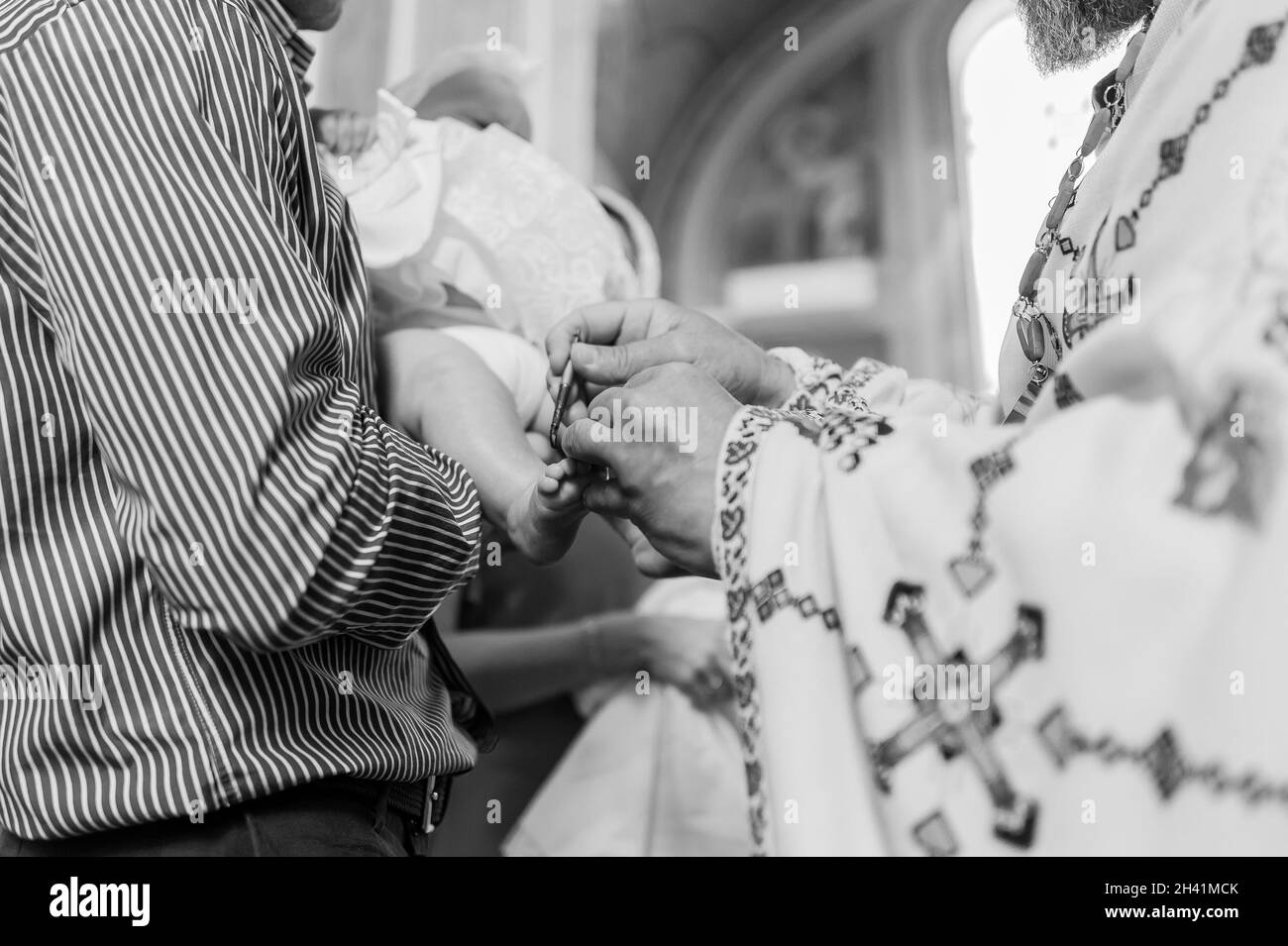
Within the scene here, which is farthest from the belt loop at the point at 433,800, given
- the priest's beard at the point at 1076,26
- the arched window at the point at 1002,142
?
the arched window at the point at 1002,142

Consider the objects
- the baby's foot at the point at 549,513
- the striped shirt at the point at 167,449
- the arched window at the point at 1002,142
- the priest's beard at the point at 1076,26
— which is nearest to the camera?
the striped shirt at the point at 167,449

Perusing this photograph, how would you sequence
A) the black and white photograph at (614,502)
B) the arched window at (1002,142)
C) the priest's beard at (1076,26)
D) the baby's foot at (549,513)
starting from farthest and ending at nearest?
the arched window at (1002,142), the priest's beard at (1076,26), the baby's foot at (549,513), the black and white photograph at (614,502)

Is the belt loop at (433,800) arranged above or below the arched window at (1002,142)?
below

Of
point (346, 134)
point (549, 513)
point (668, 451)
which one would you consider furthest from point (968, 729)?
point (346, 134)

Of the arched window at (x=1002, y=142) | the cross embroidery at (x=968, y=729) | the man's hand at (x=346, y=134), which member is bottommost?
the cross embroidery at (x=968, y=729)

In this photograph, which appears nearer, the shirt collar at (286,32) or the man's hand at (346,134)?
the shirt collar at (286,32)

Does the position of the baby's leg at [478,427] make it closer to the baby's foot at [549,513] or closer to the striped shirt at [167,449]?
the baby's foot at [549,513]

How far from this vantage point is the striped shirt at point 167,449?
643mm

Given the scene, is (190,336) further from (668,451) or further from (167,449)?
(668,451)

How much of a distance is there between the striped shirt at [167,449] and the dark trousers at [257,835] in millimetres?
23

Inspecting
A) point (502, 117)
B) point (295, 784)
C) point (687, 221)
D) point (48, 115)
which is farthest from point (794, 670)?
point (687, 221)

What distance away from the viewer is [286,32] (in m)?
0.92

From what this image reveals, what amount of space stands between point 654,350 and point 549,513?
0.16m
